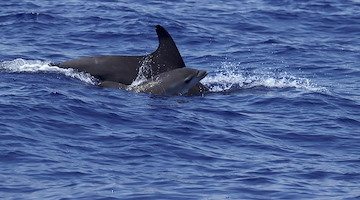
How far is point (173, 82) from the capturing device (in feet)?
65.0

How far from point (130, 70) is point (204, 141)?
518 cm

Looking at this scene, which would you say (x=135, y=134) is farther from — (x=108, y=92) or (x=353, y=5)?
(x=353, y=5)

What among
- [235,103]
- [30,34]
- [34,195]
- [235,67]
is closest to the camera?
[34,195]

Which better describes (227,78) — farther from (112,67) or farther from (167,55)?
(112,67)

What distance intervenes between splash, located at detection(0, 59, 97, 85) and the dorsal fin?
1.67 meters

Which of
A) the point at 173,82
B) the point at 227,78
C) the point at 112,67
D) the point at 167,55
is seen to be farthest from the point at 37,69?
the point at 227,78

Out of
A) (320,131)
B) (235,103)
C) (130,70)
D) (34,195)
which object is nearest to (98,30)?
(130,70)

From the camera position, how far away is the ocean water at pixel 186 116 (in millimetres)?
13578

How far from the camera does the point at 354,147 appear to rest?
16438mm

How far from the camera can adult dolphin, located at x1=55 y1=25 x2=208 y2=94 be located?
2050 cm

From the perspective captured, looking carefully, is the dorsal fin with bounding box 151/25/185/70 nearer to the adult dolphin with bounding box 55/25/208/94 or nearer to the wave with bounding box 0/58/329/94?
the adult dolphin with bounding box 55/25/208/94

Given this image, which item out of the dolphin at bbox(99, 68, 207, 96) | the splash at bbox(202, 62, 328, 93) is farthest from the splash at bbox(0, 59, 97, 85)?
the splash at bbox(202, 62, 328, 93)

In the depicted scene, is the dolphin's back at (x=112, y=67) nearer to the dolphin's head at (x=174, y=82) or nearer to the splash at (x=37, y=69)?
the splash at (x=37, y=69)

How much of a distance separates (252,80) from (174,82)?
3.51m
